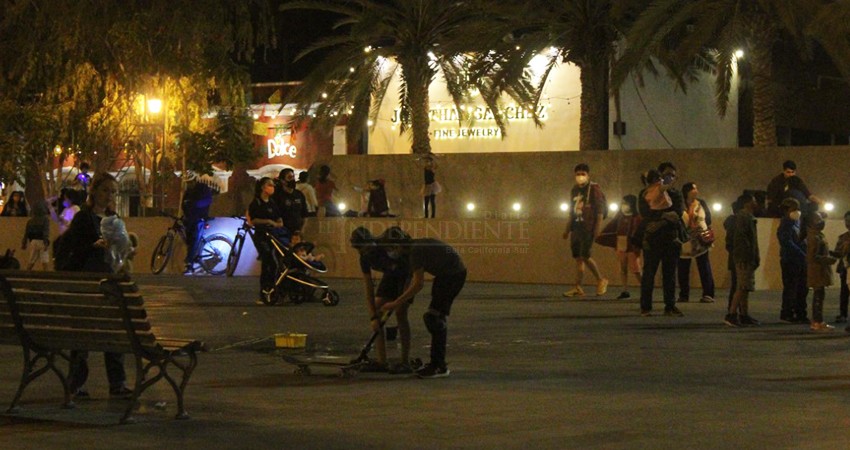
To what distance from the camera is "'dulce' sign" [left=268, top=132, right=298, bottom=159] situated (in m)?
47.5

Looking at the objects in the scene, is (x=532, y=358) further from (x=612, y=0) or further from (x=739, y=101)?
(x=739, y=101)

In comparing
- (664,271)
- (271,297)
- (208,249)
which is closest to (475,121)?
(208,249)

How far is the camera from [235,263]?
25.9m

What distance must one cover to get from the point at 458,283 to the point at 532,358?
1.76 metres

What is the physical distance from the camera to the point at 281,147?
157 ft

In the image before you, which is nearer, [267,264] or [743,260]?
[743,260]

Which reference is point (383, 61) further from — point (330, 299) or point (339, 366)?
point (339, 366)

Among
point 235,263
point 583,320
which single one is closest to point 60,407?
point 583,320

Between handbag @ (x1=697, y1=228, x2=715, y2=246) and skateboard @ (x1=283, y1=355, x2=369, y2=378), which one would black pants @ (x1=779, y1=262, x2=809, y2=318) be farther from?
skateboard @ (x1=283, y1=355, x2=369, y2=378)

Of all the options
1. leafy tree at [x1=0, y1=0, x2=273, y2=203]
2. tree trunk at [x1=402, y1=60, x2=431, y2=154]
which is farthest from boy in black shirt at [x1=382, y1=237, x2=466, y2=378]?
leafy tree at [x1=0, y1=0, x2=273, y2=203]

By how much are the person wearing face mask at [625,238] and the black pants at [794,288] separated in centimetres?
350

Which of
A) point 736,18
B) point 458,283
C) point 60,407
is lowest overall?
point 60,407

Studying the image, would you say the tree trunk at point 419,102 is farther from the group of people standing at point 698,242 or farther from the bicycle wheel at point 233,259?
the group of people standing at point 698,242

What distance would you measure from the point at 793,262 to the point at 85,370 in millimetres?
8991
